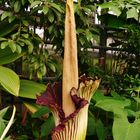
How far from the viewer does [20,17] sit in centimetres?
189

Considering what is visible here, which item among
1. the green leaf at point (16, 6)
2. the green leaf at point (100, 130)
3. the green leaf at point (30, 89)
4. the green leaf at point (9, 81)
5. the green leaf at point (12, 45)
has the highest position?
the green leaf at point (16, 6)

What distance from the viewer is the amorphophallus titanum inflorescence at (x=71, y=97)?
1.20 meters

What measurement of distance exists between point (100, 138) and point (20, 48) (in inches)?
22.0

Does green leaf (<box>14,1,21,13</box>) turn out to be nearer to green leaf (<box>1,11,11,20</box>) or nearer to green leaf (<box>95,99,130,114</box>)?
green leaf (<box>1,11,11,20</box>)

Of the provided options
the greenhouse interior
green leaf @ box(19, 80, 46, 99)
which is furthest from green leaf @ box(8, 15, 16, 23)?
green leaf @ box(19, 80, 46, 99)

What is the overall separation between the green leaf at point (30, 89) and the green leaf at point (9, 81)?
8.5 inches

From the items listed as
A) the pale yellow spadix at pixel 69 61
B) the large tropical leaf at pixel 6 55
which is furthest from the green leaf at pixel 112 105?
the large tropical leaf at pixel 6 55

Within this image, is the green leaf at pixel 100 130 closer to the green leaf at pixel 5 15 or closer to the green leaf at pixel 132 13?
the green leaf at pixel 132 13

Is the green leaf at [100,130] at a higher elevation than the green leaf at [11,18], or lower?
lower

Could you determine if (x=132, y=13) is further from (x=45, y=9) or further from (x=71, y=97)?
(x=71, y=97)

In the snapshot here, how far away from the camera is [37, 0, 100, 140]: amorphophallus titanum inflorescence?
1195 millimetres

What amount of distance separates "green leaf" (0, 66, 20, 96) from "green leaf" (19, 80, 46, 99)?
0.22 meters

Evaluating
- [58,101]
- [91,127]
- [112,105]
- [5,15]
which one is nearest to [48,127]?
[91,127]

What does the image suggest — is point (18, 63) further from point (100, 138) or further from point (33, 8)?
point (100, 138)
